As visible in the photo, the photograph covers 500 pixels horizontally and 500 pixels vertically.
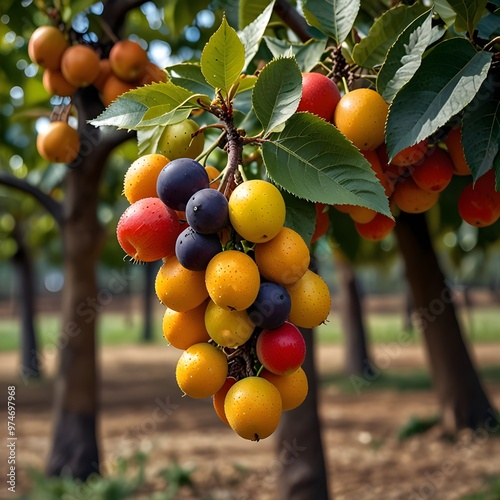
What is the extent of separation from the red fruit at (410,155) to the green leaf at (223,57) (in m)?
0.31

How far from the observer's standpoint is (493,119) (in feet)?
3.26

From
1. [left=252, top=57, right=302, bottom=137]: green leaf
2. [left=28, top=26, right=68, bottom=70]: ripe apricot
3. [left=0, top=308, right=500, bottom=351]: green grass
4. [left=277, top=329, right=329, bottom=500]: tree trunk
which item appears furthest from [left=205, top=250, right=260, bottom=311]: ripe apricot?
[left=0, top=308, right=500, bottom=351]: green grass

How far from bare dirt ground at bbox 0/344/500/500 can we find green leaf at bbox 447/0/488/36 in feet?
8.24

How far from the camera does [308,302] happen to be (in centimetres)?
87

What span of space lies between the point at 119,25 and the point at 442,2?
2073 millimetres

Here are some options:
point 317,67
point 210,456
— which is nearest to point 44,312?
point 210,456

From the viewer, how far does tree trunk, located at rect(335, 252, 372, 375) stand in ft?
29.3

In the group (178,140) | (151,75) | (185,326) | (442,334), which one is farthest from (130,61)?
(442,334)

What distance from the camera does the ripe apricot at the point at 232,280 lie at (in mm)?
781

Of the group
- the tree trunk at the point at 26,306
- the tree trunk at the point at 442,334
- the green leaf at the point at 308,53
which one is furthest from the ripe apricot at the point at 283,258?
the tree trunk at the point at 26,306

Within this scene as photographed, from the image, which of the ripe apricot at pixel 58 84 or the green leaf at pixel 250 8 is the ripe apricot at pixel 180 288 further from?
the ripe apricot at pixel 58 84

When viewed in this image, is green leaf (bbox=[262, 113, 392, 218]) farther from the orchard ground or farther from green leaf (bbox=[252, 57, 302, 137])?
the orchard ground

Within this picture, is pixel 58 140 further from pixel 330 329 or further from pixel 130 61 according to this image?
pixel 330 329

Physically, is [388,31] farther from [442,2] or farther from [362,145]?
[362,145]
